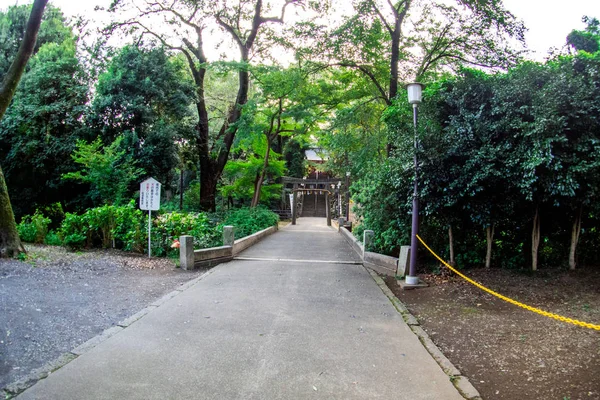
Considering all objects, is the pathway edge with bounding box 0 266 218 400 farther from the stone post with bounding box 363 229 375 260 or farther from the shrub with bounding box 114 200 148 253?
the stone post with bounding box 363 229 375 260

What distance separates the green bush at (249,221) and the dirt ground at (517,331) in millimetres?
10342

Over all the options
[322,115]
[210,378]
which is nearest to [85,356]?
[210,378]

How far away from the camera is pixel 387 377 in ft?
11.6

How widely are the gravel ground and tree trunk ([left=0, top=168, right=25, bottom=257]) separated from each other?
15.7 inches

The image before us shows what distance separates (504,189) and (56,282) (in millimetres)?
8441

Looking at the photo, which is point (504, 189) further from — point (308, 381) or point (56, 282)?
point (56, 282)

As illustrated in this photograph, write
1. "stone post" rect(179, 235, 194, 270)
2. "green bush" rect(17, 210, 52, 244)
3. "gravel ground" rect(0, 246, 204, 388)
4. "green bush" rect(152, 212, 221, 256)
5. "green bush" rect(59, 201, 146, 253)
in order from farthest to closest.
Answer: "green bush" rect(17, 210, 52, 244)
"green bush" rect(59, 201, 146, 253)
"green bush" rect(152, 212, 221, 256)
"stone post" rect(179, 235, 194, 270)
"gravel ground" rect(0, 246, 204, 388)

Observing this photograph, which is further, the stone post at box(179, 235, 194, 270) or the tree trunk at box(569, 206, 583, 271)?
the stone post at box(179, 235, 194, 270)

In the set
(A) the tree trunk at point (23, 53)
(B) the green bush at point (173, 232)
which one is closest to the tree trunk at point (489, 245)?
(B) the green bush at point (173, 232)

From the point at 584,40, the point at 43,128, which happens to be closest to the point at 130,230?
the point at 43,128

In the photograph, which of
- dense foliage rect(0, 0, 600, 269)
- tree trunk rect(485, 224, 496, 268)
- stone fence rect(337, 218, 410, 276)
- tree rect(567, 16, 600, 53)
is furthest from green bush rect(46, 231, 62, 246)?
tree rect(567, 16, 600, 53)

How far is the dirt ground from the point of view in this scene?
3455mm

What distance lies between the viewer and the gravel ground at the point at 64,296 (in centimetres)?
402

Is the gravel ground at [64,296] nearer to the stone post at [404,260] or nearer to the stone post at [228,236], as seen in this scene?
the stone post at [228,236]
